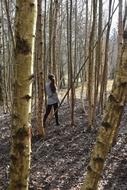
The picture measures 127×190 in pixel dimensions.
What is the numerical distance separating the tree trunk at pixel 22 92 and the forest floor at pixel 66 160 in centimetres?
344

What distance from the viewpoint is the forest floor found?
5570 millimetres

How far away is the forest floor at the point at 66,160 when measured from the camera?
557cm

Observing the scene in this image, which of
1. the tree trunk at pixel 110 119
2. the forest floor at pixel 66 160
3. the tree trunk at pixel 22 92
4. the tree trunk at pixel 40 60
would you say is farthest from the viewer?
the tree trunk at pixel 40 60

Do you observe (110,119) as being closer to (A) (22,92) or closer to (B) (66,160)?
(A) (22,92)

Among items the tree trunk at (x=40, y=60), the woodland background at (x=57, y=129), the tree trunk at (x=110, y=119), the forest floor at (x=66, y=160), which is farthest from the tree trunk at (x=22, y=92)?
the tree trunk at (x=40, y=60)

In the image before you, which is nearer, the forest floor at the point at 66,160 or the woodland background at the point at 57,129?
the woodland background at the point at 57,129

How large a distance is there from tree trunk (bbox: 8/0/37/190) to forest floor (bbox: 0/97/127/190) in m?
3.44

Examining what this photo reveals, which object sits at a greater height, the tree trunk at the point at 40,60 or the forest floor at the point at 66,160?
the tree trunk at the point at 40,60

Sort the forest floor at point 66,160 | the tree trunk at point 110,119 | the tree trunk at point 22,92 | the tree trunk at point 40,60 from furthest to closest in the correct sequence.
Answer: the tree trunk at point 40,60, the forest floor at point 66,160, the tree trunk at point 22,92, the tree trunk at point 110,119

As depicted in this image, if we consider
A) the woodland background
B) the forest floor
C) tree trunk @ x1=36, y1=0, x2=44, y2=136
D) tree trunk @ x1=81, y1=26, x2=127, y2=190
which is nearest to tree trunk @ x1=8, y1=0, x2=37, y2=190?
the woodland background

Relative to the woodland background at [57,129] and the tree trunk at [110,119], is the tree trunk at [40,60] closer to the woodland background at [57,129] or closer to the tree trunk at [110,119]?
the woodland background at [57,129]

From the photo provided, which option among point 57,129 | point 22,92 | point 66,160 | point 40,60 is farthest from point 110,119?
point 57,129

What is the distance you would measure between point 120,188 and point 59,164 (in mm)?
1465

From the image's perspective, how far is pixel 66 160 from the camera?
6680mm
